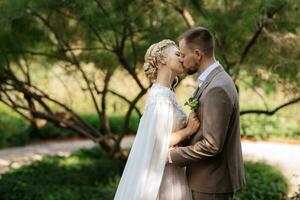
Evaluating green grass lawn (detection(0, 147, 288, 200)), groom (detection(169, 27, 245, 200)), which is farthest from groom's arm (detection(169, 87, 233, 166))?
green grass lawn (detection(0, 147, 288, 200))

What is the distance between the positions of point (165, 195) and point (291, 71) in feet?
9.26

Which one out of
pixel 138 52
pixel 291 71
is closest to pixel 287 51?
pixel 291 71

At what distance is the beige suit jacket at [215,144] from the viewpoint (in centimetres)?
284

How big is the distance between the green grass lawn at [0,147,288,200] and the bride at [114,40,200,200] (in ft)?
10.2

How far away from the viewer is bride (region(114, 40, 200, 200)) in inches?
123

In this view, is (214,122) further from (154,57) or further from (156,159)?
(154,57)

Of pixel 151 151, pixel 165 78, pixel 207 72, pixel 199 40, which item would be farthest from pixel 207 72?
pixel 151 151

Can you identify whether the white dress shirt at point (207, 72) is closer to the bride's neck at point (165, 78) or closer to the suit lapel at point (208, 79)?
the suit lapel at point (208, 79)

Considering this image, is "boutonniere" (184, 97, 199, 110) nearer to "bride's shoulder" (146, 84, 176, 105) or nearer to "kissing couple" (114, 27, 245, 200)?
"kissing couple" (114, 27, 245, 200)

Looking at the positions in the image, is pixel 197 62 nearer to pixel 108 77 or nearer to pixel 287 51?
pixel 287 51

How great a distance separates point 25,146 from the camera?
12.6 meters

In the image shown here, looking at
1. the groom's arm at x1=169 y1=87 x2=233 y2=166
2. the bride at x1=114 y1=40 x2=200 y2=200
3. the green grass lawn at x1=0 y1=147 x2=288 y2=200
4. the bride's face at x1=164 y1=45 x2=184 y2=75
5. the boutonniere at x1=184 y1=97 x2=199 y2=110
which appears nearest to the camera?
the groom's arm at x1=169 y1=87 x2=233 y2=166

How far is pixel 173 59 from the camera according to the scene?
3.24m

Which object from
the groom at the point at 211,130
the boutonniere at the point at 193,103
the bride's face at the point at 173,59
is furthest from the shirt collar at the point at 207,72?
the bride's face at the point at 173,59
